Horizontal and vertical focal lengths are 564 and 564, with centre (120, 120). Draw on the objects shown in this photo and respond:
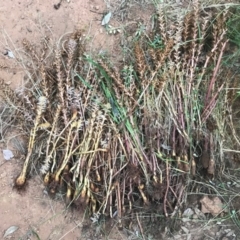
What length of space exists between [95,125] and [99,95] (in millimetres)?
135

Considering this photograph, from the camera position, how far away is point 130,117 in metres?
2.49

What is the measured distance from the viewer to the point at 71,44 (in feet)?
8.03

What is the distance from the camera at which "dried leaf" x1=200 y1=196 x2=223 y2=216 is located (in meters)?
2.59

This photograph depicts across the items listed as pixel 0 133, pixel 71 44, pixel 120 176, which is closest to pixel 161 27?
pixel 71 44

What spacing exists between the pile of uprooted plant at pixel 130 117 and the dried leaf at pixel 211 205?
12cm

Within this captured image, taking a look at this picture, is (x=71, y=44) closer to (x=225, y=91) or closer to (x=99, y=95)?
(x=99, y=95)

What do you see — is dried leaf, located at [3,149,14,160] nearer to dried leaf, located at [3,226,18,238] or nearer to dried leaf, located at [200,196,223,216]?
→ dried leaf, located at [3,226,18,238]

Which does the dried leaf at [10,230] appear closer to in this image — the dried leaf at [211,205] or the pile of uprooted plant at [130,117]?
the pile of uprooted plant at [130,117]

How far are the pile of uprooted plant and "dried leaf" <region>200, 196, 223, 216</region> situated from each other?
0.38 ft

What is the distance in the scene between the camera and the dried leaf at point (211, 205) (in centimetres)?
259

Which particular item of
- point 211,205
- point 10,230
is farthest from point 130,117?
point 10,230

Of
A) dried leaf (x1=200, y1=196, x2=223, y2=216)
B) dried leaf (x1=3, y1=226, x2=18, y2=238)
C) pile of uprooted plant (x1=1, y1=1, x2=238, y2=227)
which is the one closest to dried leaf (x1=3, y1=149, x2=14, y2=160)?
pile of uprooted plant (x1=1, y1=1, x2=238, y2=227)

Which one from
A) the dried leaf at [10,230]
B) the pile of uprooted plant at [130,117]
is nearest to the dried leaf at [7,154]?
the pile of uprooted plant at [130,117]

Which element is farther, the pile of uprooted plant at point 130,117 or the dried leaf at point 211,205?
the dried leaf at point 211,205
